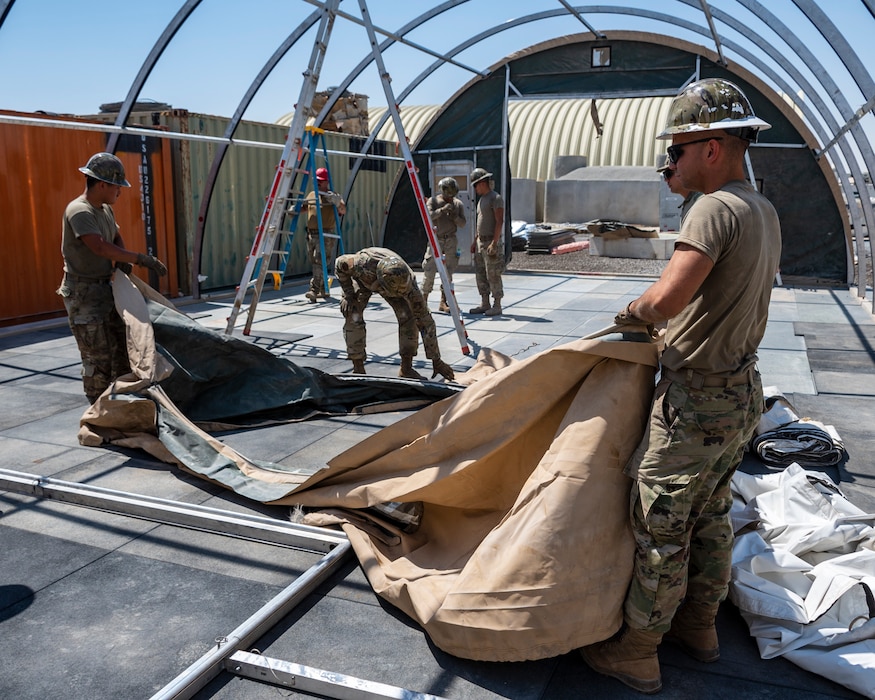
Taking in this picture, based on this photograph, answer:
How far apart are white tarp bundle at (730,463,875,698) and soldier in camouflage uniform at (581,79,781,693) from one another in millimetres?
530

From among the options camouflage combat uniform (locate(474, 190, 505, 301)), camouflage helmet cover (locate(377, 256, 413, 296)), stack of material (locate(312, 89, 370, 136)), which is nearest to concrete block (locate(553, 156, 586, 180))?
stack of material (locate(312, 89, 370, 136))

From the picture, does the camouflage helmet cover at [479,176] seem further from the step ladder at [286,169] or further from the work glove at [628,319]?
the work glove at [628,319]

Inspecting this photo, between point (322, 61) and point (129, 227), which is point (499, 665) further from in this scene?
point (129, 227)

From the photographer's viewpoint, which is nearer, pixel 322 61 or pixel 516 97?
pixel 322 61

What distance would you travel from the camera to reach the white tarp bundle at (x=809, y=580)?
2840mm

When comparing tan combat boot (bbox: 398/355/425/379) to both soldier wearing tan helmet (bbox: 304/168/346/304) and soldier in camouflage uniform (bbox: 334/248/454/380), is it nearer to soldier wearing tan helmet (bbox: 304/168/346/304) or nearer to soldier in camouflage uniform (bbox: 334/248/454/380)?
soldier in camouflage uniform (bbox: 334/248/454/380)

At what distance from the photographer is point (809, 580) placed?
3.22 meters

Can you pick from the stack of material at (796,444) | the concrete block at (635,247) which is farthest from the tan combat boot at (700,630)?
the concrete block at (635,247)

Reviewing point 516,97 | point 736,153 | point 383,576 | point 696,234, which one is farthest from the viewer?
point 516,97

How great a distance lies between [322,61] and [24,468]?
5.22 metres

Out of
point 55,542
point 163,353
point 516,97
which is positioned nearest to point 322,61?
point 163,353

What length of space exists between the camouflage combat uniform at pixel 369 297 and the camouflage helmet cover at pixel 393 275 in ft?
0.13

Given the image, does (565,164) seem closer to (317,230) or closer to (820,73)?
(820,73)

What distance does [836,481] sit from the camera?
471cm
